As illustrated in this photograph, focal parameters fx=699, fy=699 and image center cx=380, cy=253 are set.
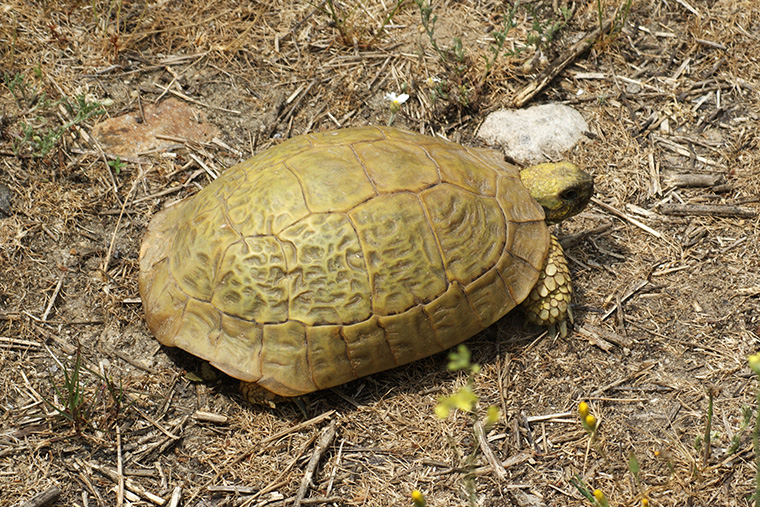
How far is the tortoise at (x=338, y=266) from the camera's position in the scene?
12.0 ft

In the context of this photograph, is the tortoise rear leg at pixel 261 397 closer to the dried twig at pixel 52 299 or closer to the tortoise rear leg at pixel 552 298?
the dried twig at pixel 52 299

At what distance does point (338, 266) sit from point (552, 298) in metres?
1.33

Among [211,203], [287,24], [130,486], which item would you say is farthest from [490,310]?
[287,24]

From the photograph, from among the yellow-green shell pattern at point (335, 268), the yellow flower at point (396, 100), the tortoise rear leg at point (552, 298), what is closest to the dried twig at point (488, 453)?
the yellow-green shell pattern at point (335, 268)

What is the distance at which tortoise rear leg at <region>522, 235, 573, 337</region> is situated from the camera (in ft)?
13.5

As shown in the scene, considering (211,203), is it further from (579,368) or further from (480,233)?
(579,368)

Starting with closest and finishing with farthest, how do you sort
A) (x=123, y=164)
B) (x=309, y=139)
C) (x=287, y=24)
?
(x=309, y=139)
(x=123, y=164)
(x=287, y=24)

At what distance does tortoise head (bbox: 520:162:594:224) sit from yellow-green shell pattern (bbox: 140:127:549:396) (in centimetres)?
36

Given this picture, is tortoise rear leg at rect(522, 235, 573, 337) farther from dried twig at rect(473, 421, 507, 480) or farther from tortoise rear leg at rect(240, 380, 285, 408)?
tortoise rear leg at rect(240, 380, 285, 408)

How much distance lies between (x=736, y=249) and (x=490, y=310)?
5.94 feet

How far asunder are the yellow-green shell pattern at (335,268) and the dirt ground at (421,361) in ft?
1.14

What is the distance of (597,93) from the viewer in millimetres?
5469

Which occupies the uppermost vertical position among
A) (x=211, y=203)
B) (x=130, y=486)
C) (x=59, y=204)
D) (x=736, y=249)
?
(x=211, y=203)

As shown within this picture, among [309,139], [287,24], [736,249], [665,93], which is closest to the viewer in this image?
[309,139]
